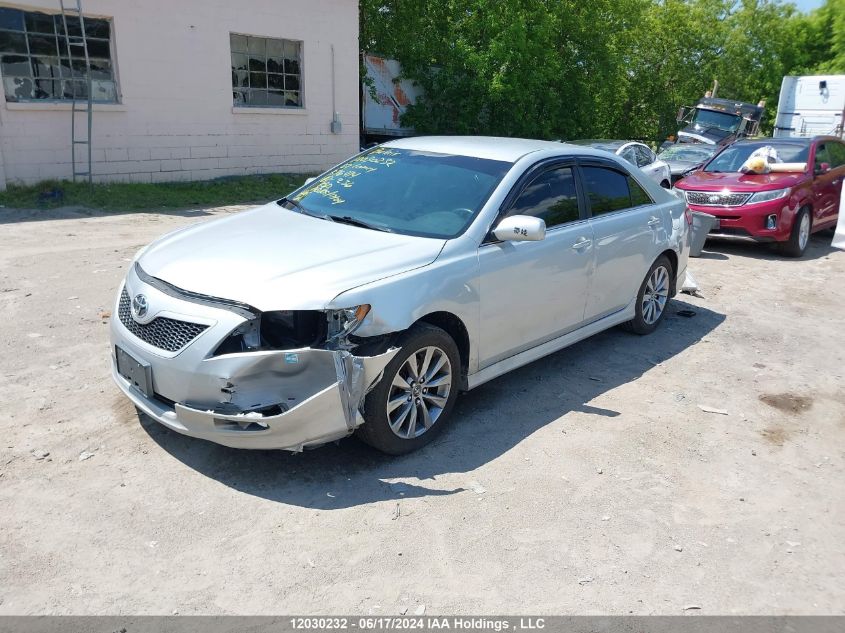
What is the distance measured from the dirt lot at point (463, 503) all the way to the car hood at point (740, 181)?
5.28 metres

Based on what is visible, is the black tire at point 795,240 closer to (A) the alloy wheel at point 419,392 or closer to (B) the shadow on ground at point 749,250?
(B) the shadow on ground at point 749,250

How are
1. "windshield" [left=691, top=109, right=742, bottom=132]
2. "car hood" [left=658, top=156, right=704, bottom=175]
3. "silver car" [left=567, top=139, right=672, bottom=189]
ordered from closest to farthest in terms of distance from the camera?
1. "silver car" [left=567, top=139, right=672, bottom=189]
2. "car hood" [left=658, top=156, right=704, bottom=175]
3. "windshield" [left=691, top=109, right=742, bottom=132]

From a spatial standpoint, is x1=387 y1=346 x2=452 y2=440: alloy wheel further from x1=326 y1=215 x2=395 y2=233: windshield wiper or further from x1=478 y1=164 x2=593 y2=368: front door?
x1=326 y1=215 x2=395 y2=233: windshield wiper

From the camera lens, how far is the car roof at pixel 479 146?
197 inches

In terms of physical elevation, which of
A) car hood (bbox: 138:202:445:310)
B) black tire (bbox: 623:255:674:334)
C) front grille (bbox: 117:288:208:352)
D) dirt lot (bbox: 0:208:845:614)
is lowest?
dirt lot (bbox: 0:208:845:614)

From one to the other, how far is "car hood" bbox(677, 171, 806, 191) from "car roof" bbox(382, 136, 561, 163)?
5.74m

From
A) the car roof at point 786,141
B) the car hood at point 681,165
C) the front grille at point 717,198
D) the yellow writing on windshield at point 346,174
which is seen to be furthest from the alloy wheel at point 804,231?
the yellow writing on windshield at point 346,174

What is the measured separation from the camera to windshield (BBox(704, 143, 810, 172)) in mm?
10867

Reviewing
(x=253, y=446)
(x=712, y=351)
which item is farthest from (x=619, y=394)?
(x=253, y=446)

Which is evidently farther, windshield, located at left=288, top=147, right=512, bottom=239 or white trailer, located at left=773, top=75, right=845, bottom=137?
white trailer, located at left=773, top=75, right=845, bottom=137

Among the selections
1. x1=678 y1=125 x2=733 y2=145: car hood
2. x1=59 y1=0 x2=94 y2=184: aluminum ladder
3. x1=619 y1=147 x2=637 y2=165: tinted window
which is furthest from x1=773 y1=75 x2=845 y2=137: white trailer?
x1=59 y1=0 x2=94 y2=184: aluminum ladder

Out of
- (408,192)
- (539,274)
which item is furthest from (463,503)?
(408,192)

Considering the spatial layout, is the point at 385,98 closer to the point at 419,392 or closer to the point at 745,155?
the point at 745,155

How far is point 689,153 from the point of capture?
1560 centimetres
